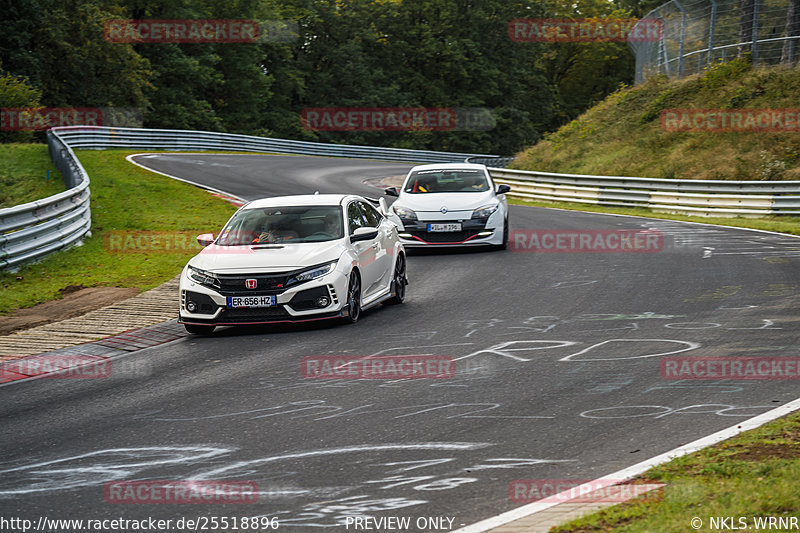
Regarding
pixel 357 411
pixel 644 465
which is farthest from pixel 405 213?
pixel 644 465

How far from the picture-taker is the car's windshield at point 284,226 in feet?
39.8

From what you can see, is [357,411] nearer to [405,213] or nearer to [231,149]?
[405,213]

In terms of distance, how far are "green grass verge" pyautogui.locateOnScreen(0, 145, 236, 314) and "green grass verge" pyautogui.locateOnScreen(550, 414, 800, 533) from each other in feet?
34.3

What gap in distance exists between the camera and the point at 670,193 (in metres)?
27.2

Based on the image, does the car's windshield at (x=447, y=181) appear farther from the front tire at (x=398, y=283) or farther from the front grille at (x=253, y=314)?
the front grille at (x=253, y=314)

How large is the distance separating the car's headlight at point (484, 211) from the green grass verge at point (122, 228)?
540 cm

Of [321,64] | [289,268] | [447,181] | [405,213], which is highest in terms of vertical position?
[321,64]

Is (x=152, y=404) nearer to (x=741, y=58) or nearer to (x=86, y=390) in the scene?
(x=86, y=390)

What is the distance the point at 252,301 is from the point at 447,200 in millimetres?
7931

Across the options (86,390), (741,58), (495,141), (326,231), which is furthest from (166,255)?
(495,141)

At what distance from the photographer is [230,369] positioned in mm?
9352

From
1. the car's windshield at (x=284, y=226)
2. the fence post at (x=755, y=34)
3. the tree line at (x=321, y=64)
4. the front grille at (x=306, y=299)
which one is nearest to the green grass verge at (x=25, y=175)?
the car's windshield at (x=284, y=226)

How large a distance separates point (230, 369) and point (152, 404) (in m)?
1.38

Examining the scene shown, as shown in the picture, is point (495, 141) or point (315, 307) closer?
point (315, 307)
